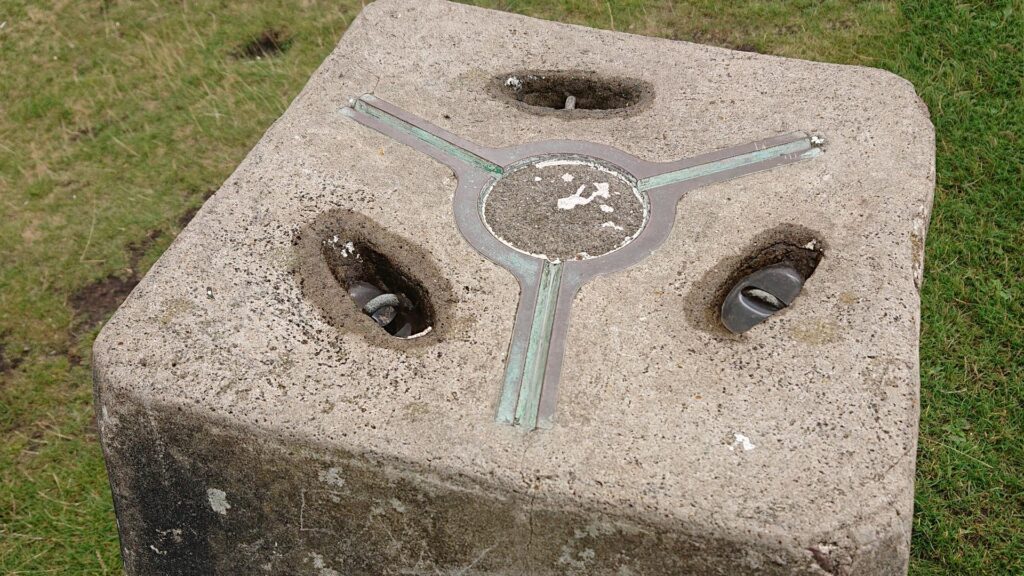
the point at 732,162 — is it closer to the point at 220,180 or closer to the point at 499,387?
the point at 499,387

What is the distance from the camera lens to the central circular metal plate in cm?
261

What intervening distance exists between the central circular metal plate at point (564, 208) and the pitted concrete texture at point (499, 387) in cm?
12

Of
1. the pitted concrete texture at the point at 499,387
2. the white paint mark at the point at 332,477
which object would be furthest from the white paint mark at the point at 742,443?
the white paint mark at the point at 332,477

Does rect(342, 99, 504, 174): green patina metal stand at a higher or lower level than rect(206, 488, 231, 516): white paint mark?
higher

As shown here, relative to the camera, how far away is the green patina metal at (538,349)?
2.18m

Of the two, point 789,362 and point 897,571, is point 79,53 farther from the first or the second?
point 897,571

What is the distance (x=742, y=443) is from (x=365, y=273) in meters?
1.15

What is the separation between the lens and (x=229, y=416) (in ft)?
7.11

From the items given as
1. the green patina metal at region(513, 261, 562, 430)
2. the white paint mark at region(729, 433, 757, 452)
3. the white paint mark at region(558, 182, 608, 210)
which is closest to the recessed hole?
the green patina metal at region(513, 261, 562, 430)

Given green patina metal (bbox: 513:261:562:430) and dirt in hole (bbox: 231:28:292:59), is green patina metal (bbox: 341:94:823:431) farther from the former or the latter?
dirt in hole (bbox: 231:28:292:59)

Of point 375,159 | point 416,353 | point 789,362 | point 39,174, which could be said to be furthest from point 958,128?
point 39,174

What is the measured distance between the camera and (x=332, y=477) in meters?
2.17

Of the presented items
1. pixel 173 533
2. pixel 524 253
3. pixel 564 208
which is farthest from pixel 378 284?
pixel 173 533

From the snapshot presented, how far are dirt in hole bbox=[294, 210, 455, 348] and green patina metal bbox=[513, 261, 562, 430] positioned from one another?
0.74ft
